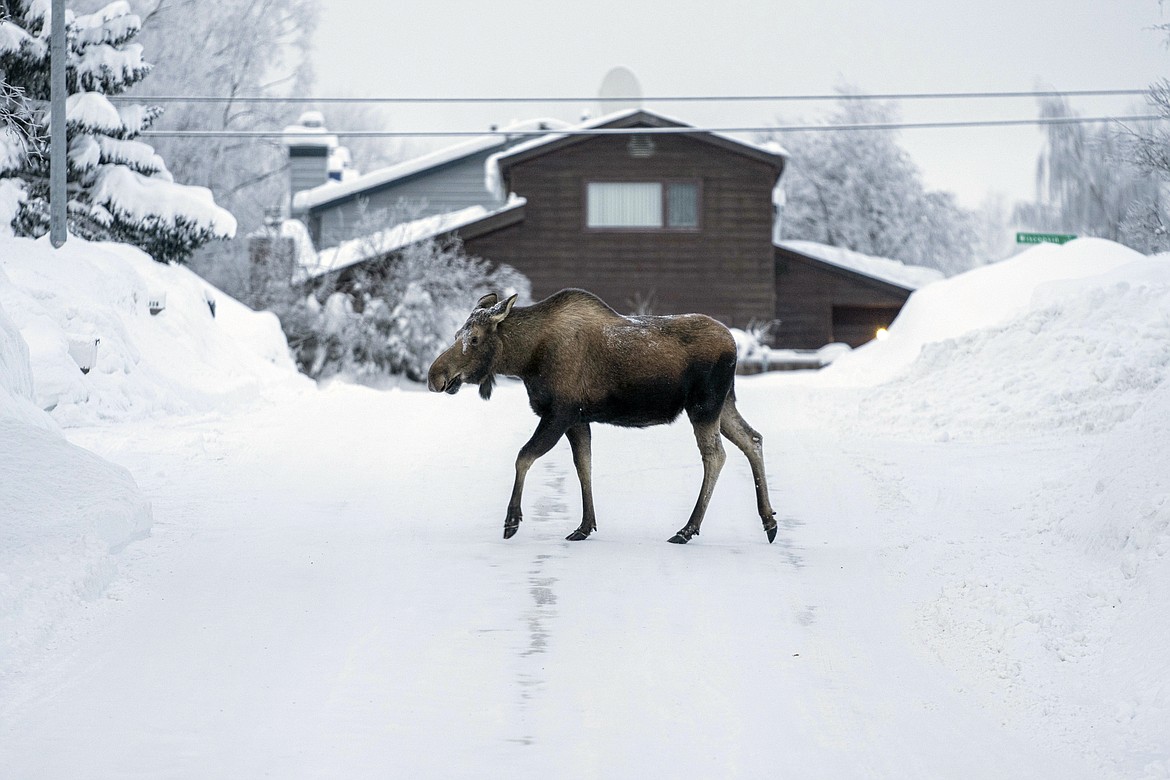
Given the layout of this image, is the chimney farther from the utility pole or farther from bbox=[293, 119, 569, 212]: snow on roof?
the utility pole

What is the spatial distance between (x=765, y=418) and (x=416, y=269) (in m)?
15.0

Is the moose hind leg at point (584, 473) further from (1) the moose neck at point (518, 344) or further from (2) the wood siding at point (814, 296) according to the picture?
(2) the wood siding at point (814, 296)

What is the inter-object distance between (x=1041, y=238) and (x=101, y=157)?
17441 mm

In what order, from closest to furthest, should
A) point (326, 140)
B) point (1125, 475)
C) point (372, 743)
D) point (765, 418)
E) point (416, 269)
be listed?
point (372, 743) < point (1125, 475) < point (765, 418) < point (416, 269) < point (326, 140)

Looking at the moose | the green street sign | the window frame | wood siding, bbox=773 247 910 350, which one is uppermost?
the window frame

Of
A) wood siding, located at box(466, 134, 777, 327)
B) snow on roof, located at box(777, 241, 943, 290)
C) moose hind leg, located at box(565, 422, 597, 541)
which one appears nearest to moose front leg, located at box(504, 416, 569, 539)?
moose hind leg, located at box(565, 422, 597, 541)

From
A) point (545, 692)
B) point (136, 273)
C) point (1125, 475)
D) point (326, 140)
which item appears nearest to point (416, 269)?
point (136, 273)

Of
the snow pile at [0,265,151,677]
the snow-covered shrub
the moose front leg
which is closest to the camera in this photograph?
the snow pile at [0,265,151,677]

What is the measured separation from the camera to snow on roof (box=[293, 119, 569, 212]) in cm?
4197

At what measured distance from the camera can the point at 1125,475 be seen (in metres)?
9.55

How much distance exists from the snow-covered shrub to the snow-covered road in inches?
703

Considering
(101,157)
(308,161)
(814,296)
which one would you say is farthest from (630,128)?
(101,157)

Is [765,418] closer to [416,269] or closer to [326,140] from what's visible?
[416,269]

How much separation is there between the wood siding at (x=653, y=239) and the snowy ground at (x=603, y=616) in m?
21.6
